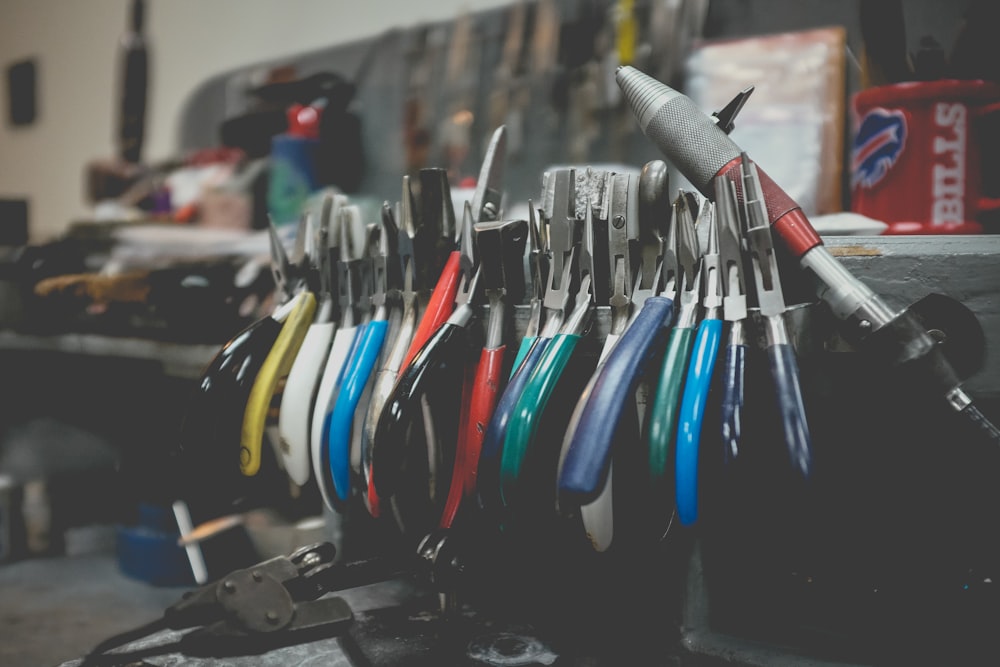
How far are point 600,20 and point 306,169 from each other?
1.68ft

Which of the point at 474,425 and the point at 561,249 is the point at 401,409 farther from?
the point at 561,249

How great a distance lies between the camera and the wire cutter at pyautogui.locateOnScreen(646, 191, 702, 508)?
0.46 m

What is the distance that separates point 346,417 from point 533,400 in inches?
6.5

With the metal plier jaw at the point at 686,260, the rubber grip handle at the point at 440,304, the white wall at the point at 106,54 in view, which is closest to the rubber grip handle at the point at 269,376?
the rubber grip handle at the point at 440,304

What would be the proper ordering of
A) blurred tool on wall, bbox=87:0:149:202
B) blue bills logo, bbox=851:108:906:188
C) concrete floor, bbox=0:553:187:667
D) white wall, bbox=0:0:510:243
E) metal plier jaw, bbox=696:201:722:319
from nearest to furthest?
metal plier jaw, bbox=696:201:722:319 < blue bills logo, bbox=851:108:906:188 < concrete floor, bbox=0:553:187:667 < white wall, bbox=0:0:510:243 < blurred tool on wall, bbox=87:0:149:202

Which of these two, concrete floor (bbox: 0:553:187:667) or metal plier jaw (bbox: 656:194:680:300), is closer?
metal plier jaw (bbox: 656:194:680:300)

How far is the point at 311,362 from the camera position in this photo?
640 millimetres

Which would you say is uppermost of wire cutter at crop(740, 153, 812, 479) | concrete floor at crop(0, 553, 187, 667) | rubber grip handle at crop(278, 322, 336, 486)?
wire cutter at crop(740, 153, 812, 479)

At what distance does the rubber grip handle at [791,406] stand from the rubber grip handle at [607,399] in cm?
7

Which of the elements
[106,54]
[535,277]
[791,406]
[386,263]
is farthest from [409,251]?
[106,54]

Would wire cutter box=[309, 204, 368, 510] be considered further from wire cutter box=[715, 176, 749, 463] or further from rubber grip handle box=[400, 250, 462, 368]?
wire cutter box=[715, 176, 749, 463]

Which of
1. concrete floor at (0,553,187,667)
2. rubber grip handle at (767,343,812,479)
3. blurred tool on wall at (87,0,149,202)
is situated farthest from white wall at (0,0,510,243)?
rubber grip handle at (767,343,812,479)

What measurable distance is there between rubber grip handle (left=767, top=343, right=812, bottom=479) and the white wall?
951 millimetres

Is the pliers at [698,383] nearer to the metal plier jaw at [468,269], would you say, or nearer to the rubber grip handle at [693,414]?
the rubber grip handle at [693,414]
